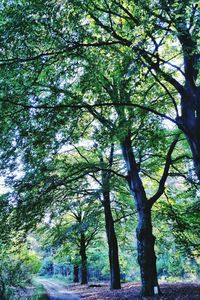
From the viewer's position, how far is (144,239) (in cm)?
1170

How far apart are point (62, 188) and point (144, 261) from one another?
421 centimetres

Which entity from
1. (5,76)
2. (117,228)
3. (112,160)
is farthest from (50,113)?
(117,228)

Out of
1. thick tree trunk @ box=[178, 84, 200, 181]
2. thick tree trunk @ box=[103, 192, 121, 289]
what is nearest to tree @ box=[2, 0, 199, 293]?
thick tree trunk @ box=[178, 84, 200, 181]

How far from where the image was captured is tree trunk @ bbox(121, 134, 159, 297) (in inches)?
441

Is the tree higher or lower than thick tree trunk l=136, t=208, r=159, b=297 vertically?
higher

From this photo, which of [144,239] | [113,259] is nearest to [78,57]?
[144,239]

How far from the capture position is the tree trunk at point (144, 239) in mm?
11211

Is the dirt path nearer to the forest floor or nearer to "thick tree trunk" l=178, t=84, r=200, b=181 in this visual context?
the forest floor

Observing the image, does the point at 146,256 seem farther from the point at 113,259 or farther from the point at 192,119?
the point at 113,259

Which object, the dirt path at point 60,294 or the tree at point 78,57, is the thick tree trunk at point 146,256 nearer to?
the tree at point 78,57

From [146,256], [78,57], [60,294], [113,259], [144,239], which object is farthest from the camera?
[60,294]

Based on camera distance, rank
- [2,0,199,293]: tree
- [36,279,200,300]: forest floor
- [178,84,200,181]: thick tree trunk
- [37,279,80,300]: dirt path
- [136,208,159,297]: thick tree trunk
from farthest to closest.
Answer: [37,279,80,300]: dirt path < [136,208,159,297]: thick tree trunk < [36,279,200,300]: forest floor < [178,84,200,181]: thick tree trunk < [2,0,199,293]: tree

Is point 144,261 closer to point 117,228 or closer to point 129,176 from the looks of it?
point 129,176

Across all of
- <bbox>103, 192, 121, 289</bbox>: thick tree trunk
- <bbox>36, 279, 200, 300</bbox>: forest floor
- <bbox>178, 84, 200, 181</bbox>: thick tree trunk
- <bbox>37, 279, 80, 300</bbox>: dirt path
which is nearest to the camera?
<bbox>178, 84, 200, 181</bbox>: thick tree trunk
